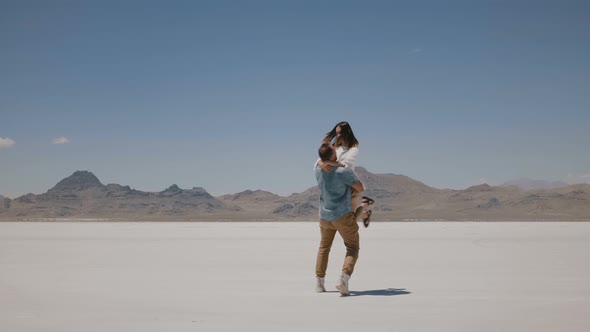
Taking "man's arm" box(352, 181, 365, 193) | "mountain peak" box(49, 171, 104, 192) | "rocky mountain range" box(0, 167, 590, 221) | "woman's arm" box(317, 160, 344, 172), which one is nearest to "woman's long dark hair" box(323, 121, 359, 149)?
"woman's arm" box(317, 160, 344, 172)

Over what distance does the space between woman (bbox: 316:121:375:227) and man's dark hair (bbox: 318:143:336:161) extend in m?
0.06

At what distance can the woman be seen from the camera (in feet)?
22.7

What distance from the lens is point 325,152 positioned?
6.86 m
